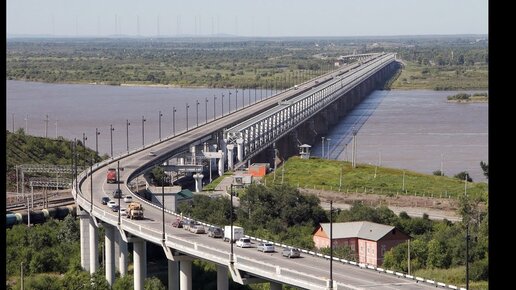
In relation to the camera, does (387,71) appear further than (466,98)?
Yes

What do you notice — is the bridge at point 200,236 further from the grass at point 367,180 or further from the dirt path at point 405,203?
the dirt path at point 405,203

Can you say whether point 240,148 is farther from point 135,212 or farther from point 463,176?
point 135,212

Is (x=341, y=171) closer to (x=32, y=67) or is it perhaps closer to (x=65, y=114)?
(x=65, y=114)

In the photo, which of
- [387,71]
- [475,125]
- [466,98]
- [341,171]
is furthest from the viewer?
[387,71]

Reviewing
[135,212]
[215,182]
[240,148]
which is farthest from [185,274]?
[240,148]

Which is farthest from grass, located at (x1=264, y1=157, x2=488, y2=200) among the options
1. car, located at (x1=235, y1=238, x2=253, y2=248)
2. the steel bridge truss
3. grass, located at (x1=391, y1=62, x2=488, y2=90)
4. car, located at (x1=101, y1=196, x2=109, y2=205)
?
grass, located at (x1=391, y1=62, x2=488, y2=90)
